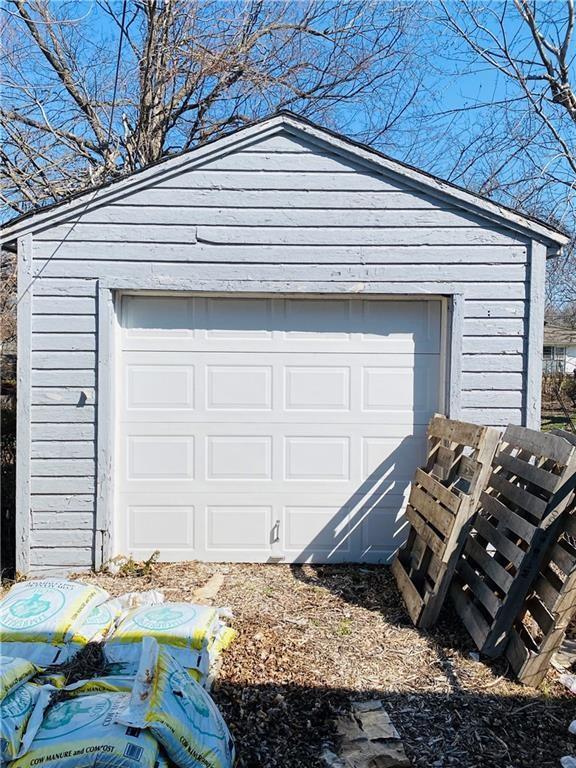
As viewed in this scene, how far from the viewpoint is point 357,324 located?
190 inches

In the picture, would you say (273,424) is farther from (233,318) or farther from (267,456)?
(233,318)

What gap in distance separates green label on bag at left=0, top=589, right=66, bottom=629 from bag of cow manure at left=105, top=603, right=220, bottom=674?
1.24 ft

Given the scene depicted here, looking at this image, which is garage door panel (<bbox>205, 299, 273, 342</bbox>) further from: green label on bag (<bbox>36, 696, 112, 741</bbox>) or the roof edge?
green label on bag (<bbox>36, 696, 112, 741</bbox>)

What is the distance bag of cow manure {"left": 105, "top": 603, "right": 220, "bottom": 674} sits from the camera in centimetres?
272

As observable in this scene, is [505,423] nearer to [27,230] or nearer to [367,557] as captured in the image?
[367,557]

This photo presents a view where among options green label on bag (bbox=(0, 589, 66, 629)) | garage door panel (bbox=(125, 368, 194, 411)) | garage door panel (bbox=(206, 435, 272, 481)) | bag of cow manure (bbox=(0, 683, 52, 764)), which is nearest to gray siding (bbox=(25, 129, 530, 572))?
garage door panel (bbox=(125, 368, 194, 411))

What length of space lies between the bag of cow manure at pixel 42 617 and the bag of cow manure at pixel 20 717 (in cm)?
58

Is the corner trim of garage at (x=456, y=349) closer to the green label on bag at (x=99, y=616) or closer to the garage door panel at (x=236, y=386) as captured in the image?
the garage door panel at (x=236, y=386)

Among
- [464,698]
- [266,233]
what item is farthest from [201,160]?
[464,698]

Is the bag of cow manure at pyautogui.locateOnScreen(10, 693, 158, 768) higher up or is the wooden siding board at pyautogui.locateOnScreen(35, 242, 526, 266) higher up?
the wooden siding board at pyautogui.locateOnScreen(35, 242, 526, 266)

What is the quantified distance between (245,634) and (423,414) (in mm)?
2425

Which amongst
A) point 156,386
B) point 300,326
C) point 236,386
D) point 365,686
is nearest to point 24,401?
point 156,386

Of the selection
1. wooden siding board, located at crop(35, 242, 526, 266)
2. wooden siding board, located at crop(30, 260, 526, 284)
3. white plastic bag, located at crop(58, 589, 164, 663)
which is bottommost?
white plastic bag, located at crop(58, 589, 164, 663)

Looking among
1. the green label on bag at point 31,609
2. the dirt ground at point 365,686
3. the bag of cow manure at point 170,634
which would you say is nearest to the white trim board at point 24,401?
the dirt ground at point 365,686
